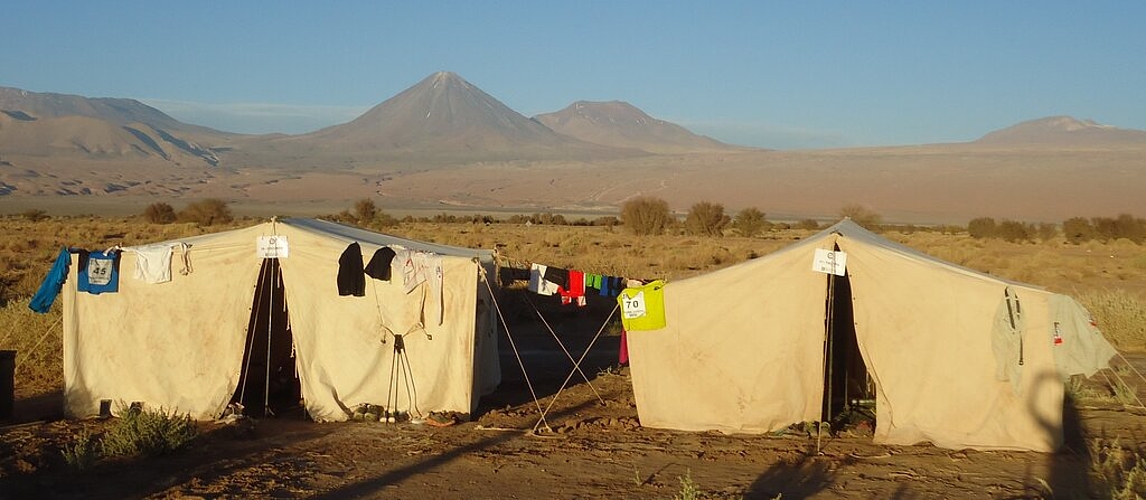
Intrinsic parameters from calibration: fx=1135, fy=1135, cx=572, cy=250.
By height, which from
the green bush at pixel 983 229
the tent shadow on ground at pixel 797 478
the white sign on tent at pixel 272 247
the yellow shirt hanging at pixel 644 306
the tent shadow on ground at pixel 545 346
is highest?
the white sign on tent at pixel 272 247

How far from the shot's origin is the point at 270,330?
1220 cm

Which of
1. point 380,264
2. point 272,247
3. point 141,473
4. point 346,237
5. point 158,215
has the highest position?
point 346,237

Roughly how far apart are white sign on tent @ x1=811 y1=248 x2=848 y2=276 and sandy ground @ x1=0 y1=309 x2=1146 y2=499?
1.65m

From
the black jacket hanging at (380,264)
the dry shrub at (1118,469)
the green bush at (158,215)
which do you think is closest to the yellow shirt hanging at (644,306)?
the black jacket hanging at (380,264)

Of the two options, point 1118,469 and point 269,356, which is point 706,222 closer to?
point 269,356

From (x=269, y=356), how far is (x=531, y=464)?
13.6 ft

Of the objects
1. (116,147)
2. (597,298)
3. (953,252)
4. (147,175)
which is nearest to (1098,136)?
(147,175)

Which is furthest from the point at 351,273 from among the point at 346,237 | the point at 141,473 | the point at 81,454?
the point at 81,454

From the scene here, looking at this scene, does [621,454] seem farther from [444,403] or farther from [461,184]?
[461,184]

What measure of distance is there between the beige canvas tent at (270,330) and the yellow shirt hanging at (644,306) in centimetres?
160

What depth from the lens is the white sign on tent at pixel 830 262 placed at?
1100 centimetres

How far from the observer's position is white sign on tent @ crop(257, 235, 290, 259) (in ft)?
39.9

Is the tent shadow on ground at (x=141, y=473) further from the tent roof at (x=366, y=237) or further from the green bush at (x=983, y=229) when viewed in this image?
the green bush at (x=983, y=229)

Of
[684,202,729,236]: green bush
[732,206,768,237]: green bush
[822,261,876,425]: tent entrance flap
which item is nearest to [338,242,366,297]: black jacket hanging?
[822,261,876,425]: tent entrance flap
